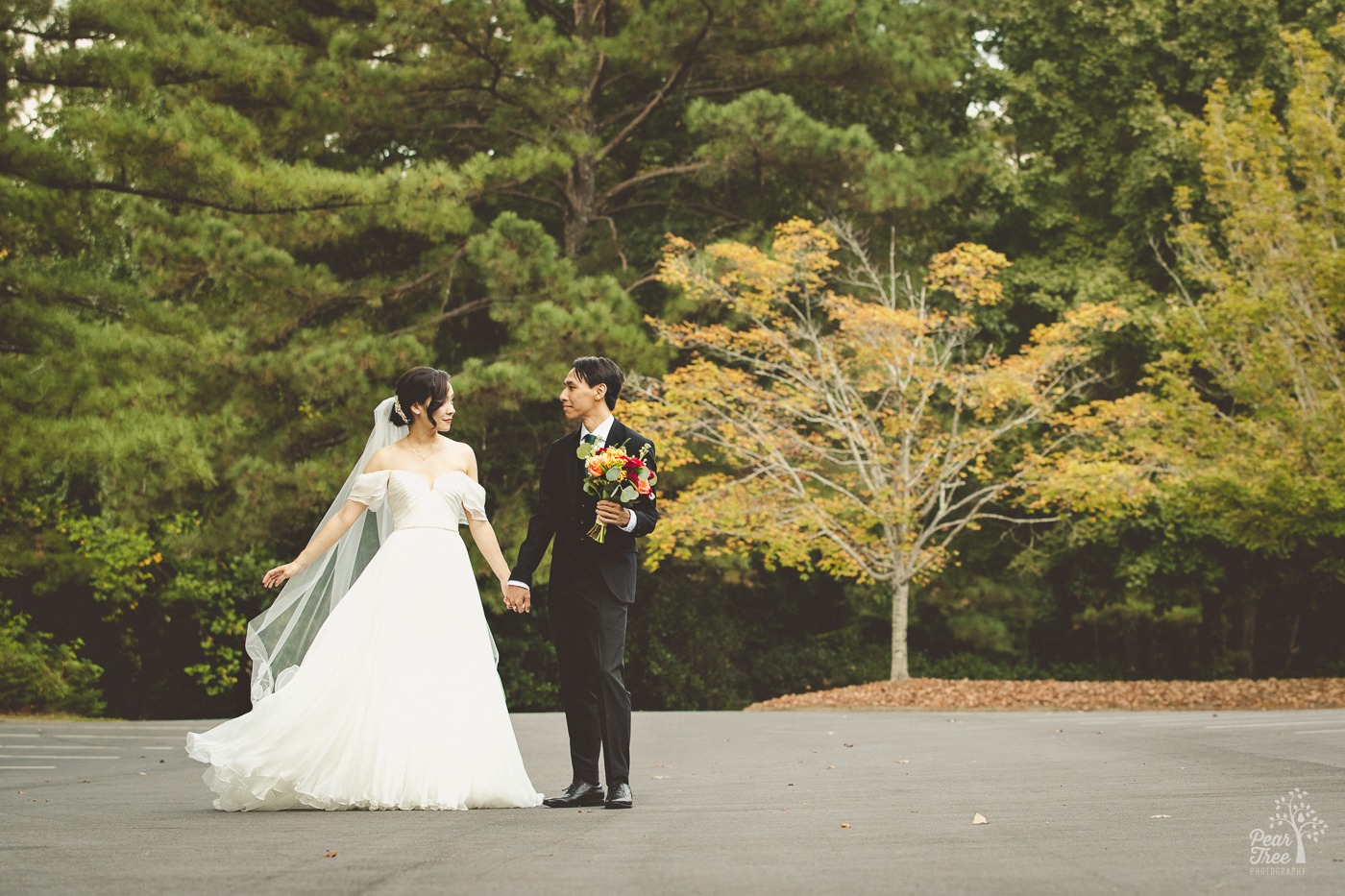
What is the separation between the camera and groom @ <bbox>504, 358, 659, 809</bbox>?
670 centimetres

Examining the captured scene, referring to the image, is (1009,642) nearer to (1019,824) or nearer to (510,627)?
(510,627)

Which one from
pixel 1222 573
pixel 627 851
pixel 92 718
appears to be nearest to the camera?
pixel 627 851

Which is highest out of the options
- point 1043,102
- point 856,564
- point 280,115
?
point 1043,102

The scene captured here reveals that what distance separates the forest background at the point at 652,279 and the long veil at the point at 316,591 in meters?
7.44

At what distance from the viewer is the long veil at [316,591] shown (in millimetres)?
7406

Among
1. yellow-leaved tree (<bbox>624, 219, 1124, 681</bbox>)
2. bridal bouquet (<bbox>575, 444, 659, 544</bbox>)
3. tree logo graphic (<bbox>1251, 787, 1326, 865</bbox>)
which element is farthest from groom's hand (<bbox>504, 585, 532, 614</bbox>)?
yellow-leaved tree (<bbox>624, 219, 1124, 681</bbox>)

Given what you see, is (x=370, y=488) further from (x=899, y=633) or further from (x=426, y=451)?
(x=899, y=633)

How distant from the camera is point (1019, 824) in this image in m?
5.90

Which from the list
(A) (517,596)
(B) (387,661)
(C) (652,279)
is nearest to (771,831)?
(A) (517,596)

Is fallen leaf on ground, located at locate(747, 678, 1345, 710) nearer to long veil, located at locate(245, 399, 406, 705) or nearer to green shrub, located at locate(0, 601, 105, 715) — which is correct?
green shrub, located at locate(0, 601, 105, 715)

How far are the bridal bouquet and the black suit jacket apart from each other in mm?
80

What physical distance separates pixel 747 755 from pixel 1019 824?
193 inches

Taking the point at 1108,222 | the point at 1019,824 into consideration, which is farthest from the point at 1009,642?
the point at 1019,824

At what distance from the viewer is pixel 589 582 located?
6.76 meters
